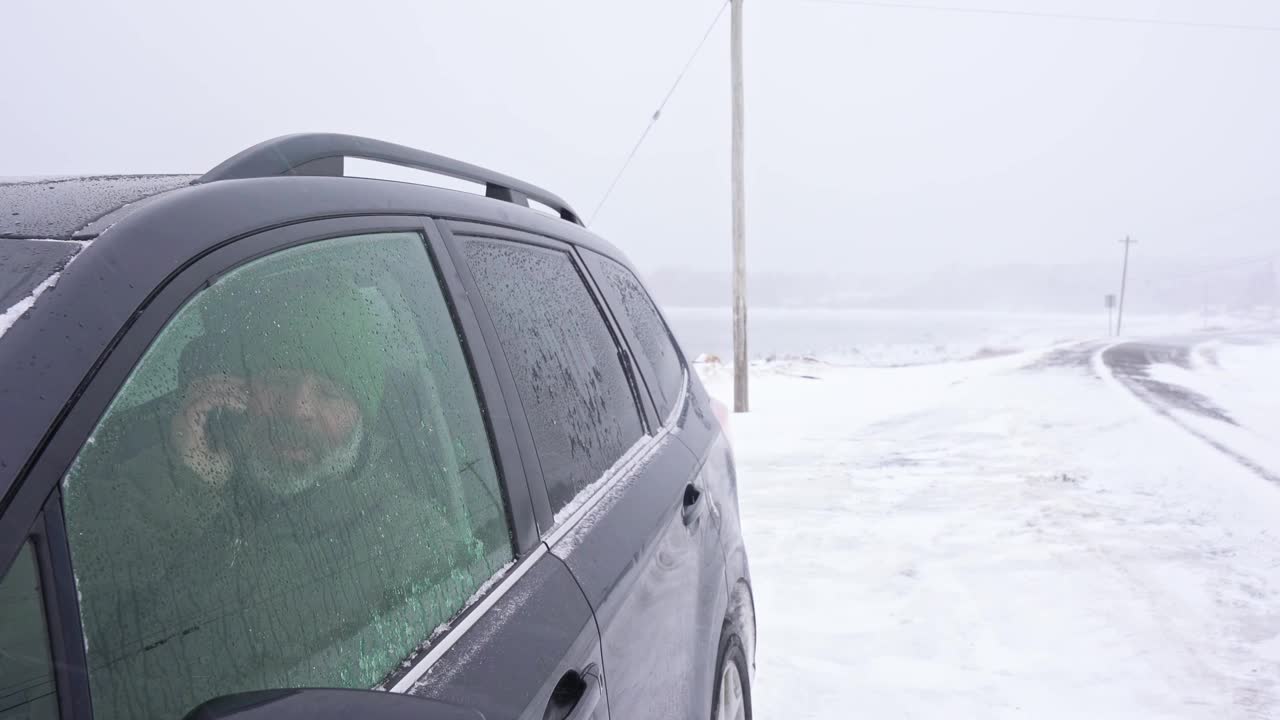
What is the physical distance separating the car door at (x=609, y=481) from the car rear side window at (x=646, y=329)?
0.14 metres

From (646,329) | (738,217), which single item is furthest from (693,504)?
(738,217)

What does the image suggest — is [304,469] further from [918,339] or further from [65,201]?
[918,339]

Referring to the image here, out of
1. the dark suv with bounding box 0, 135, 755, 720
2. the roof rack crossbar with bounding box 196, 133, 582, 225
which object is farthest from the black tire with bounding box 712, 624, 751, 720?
the roof rack crossbar with bounding box 196, 133, 582, 225

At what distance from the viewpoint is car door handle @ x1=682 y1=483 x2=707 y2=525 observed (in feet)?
7.06

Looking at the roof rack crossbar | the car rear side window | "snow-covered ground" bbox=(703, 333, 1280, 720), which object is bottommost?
"snow-covered ground" bbox=(703, 333, 1280, 720)

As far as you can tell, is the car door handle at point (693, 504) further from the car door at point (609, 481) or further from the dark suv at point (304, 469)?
the dark suv at point (304, 469)

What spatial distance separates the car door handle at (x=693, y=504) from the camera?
7.06 ft

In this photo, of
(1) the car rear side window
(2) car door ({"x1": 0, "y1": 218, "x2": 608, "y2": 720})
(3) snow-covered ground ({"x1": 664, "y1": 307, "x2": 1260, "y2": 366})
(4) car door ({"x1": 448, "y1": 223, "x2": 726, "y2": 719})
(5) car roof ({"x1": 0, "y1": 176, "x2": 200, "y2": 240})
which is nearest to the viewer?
(2) car door ({"x1": 0, "y1": 218, "x2": 608, "y2": 720})

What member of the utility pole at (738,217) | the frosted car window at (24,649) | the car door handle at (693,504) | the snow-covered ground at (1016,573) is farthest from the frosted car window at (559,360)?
the utility pole at (738,217)

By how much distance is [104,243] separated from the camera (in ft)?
2.89

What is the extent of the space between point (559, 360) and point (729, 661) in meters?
1.09

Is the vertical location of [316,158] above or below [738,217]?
above

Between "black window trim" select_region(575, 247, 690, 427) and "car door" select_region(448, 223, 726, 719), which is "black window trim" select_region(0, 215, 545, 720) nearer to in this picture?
"car door" select_region(448, 223, 726, 719)

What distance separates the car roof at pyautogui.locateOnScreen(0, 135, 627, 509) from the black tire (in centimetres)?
147
